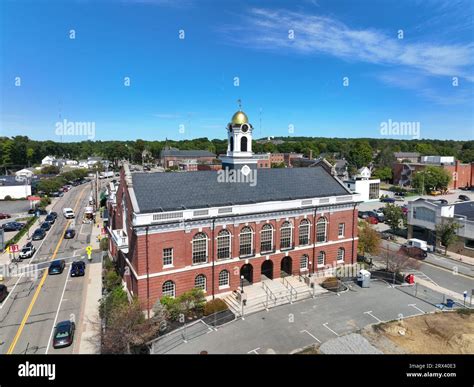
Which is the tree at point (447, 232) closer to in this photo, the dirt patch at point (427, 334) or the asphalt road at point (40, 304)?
the dirt patch at point (427, 334)

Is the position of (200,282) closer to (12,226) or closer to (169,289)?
(169,289)

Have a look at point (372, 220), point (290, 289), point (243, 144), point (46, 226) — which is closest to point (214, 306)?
point (290, 289)

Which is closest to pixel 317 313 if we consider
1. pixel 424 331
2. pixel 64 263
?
pixel 424 331

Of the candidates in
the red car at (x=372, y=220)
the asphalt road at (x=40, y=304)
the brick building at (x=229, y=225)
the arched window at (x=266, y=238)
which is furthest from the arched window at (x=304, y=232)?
the red car at (x=372, y=220)

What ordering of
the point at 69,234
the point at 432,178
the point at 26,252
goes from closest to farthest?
the point at 26,252
the point at 69,234
the point at 432,178
